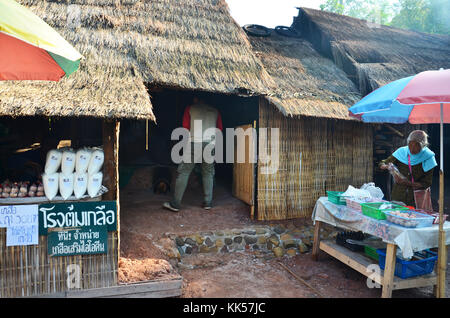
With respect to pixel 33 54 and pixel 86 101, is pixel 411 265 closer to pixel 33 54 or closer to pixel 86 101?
pixel 86 101

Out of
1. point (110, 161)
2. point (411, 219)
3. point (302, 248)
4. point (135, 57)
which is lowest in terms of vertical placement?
point (302, 248)

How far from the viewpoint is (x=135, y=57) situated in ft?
18.5

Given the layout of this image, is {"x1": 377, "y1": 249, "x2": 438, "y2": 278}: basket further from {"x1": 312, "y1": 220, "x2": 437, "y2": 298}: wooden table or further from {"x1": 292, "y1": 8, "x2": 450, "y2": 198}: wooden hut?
{"x1": 292, "y1": 8, "x2": 450, "y2": 198}: wooden hut

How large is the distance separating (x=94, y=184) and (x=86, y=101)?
112 centimetres

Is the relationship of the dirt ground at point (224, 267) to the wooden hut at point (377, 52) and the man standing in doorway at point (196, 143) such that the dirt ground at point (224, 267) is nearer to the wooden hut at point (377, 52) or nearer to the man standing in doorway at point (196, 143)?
the man standing in doorway at point (196, 143)

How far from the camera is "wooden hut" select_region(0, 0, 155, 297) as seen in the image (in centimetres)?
373

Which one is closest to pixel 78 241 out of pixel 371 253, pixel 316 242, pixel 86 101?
pixel 86 101

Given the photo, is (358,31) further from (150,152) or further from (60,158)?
(60,158)

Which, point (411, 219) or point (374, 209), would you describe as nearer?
point (411, 219)

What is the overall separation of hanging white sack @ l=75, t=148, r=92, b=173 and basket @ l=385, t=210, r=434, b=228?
11.8 ft

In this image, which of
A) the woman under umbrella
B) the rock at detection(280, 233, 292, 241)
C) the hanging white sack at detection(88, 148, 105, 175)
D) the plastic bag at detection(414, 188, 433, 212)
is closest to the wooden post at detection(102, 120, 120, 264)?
the hanging white sack at detection(88, 148, 105, 175)
